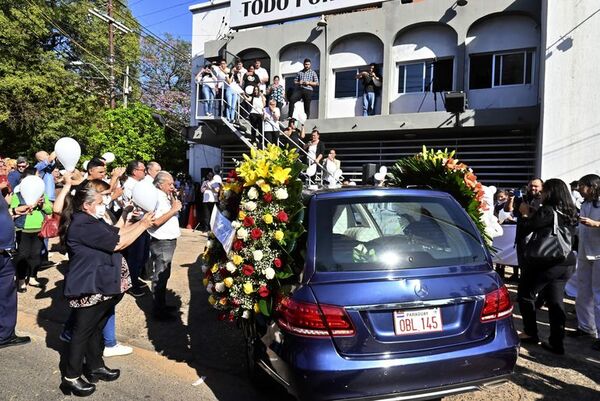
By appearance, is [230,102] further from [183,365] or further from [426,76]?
[183,365]

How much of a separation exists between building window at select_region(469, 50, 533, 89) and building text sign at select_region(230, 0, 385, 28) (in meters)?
3.60

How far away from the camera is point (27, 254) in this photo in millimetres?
6902

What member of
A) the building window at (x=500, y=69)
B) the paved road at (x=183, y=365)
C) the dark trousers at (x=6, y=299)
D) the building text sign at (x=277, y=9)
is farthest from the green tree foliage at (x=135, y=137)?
the dark trousers at (x=6, y=299)

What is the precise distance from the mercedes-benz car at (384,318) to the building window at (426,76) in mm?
11995

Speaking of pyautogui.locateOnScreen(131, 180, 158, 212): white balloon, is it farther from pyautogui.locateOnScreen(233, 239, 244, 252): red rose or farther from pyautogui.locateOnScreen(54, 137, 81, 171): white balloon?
pyautogui.locateOnScreen(54, 137, 81, 171): white balloon

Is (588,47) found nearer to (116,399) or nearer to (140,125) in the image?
(116,399)

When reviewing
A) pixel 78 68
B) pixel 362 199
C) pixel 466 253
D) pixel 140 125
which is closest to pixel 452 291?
pixel 466 253

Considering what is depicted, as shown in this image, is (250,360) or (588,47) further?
(588,47)

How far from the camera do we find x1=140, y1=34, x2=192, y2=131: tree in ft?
115

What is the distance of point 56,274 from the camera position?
7961 millimetres

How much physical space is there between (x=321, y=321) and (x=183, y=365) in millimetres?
2319

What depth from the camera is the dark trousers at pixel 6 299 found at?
15.6ft

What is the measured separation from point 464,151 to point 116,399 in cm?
1243

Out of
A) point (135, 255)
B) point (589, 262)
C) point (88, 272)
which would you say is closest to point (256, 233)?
point (88, 272)
